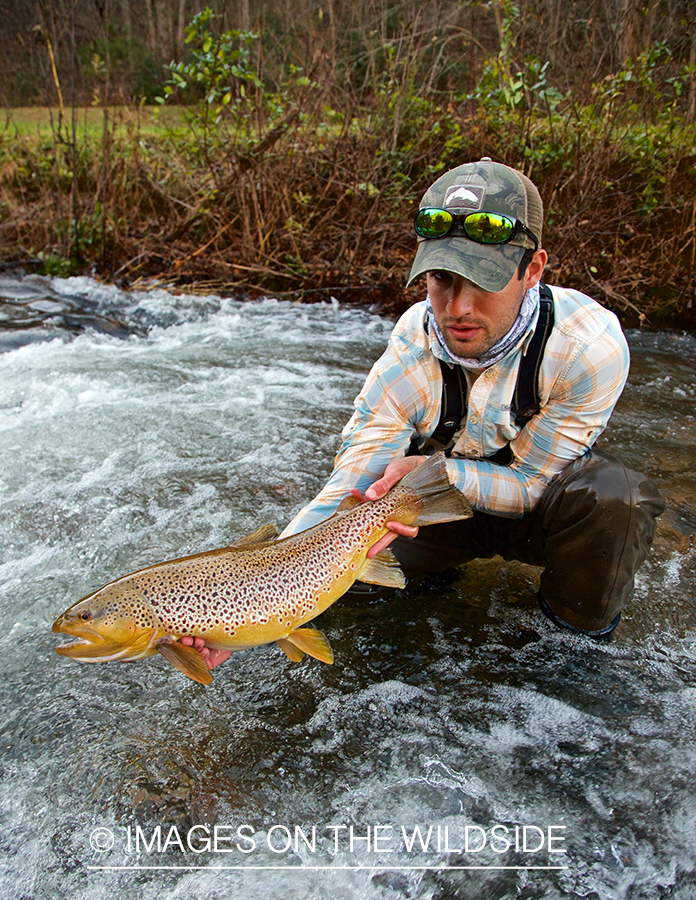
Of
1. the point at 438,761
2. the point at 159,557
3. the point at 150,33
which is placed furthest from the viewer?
the point at 150,33

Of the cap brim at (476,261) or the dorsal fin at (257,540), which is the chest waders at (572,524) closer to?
the cap brim at (476,261)

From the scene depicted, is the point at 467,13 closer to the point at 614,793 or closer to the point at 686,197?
the point at 686,197

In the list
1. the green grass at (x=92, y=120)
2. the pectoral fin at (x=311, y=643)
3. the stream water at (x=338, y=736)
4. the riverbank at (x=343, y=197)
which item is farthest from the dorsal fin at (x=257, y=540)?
the green grass at (x=92, y=120)

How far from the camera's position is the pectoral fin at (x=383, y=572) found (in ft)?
8.18

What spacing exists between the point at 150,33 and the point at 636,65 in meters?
14.3

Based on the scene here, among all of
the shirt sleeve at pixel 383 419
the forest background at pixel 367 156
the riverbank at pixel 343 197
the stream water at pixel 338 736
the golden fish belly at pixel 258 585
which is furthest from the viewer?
the riverbank at pixel 343 197

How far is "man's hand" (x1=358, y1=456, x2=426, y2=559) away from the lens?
8.12 ft

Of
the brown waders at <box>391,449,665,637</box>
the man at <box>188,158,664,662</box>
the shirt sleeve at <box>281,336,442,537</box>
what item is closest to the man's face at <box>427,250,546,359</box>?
the man at <box>188,158,664,662</box>

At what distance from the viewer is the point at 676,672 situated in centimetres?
270

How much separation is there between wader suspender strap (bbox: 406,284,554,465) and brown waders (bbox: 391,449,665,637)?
291 millimetres

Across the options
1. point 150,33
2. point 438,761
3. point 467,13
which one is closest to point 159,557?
point 438,761

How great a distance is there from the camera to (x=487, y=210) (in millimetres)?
2352

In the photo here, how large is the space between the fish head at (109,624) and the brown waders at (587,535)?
144cm

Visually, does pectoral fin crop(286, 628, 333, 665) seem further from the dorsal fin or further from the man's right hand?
the man's right hand
